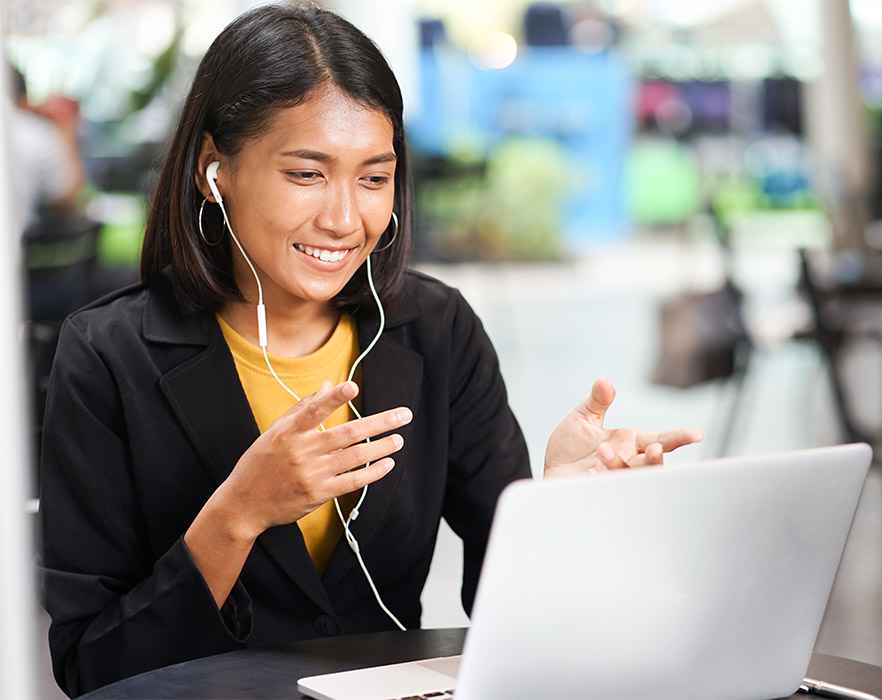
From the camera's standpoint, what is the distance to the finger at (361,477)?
1082mm

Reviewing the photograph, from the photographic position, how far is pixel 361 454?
3.51 feet

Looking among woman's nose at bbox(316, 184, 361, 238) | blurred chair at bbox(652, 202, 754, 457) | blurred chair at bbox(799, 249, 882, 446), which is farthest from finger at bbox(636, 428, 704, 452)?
blurred chair at bbox(799, 249, 882, 446)

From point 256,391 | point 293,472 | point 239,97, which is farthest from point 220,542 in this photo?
point 239,97

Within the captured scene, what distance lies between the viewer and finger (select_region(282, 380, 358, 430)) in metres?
1.01

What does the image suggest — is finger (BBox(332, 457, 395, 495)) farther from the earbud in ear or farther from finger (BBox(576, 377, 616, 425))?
the earbud in ear

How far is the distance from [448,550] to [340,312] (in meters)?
2.17

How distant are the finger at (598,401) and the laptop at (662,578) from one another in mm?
294

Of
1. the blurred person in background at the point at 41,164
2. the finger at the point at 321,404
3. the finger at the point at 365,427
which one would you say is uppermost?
the blurred person in background at the point at 41,164

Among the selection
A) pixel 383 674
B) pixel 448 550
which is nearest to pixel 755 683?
pixel 383 674

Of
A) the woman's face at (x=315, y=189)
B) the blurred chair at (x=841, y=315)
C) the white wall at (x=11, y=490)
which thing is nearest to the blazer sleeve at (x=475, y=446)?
the woman's face at (x=315, y=189)

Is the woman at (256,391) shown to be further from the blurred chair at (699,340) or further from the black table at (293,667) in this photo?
the blurred chair at (699,340)

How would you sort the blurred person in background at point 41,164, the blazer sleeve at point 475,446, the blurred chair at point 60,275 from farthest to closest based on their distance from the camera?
the blurred person in background at point 41,164
the blurred chair at point 60,275
the blazer sleeve at point 475,446

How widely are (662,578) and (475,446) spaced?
67 cm

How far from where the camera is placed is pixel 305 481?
1081 millimetres
